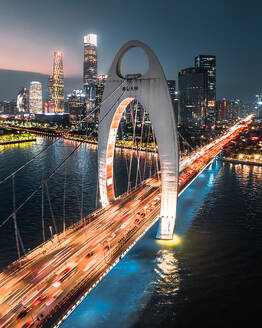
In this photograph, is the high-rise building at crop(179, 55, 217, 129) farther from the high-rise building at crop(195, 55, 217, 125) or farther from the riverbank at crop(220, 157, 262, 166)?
the riverbank at crop(220, 157, 262, 166)

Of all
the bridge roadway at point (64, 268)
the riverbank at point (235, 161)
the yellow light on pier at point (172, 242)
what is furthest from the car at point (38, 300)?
the riverbank at point (235, 161)

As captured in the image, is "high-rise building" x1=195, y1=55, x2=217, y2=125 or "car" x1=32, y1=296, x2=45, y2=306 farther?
"high-rise building" x1=195, y1=55, x2=217, y2=125

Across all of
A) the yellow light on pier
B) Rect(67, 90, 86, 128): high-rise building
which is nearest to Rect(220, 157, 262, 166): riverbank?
the yellow light on pier

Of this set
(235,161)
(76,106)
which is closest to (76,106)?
(76,106)

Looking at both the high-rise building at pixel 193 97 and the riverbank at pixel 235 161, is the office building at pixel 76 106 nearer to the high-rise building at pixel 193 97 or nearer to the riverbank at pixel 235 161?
the high-rise building at pixel 193 97

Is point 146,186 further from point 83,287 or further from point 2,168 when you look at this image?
point 2,168

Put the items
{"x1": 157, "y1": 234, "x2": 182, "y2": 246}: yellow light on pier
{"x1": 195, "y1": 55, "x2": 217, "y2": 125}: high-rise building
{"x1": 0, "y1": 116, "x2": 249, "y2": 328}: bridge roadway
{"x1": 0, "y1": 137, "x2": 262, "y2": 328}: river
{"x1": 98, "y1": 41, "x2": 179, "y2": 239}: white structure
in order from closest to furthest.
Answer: {"x1": 0, "y1": 116, "x2": 249, "y2": 328}: bridge roadway, {"x1": 0, "y1": 137, "x2": 262, "y2": 328}: river, {"x1": 98, "y1": 41, "x2": 179, "y2": 239}: white structure, {"x1": 157, "y1": 234, "x2": 182, "y2": 246}: yellow light on pier, {"x1": 195, "y1": 55, "x2": 217, "y2": 125}: high-rise building
